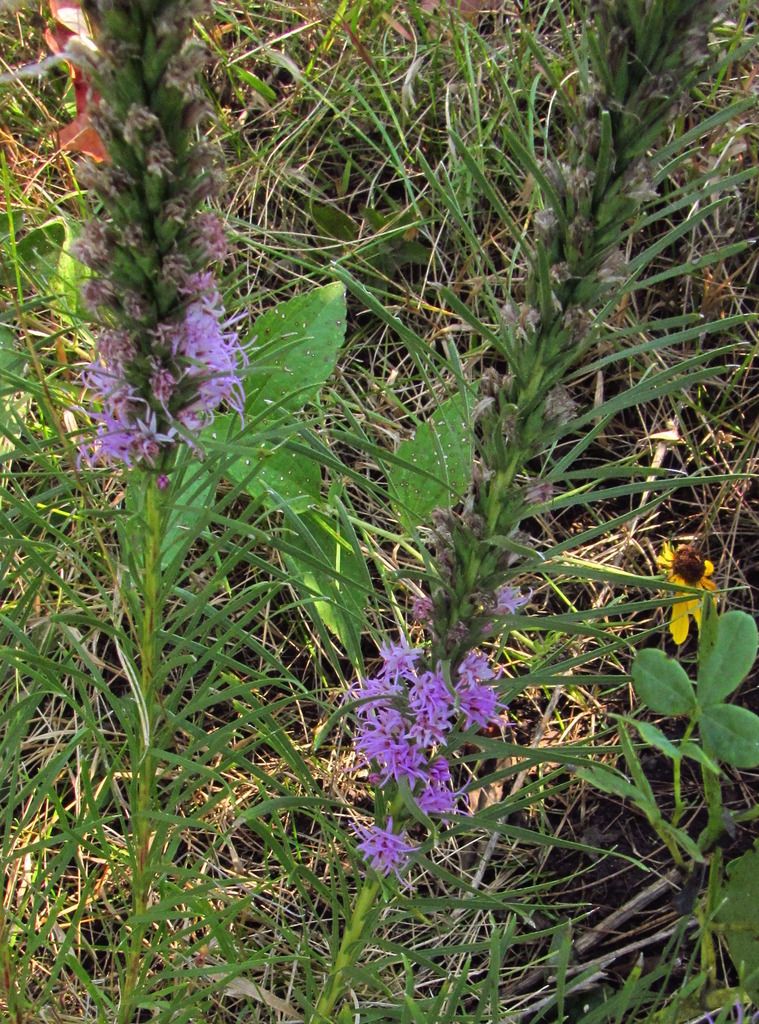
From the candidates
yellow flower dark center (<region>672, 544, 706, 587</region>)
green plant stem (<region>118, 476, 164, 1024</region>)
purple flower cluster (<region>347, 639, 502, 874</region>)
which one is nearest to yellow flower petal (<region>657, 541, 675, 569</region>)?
yellow flower dark center (<region>672, 544, 706, 587</region>)

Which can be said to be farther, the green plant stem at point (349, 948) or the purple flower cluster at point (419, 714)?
the green plant stem at point (349, 948)

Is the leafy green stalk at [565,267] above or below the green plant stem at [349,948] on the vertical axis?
above

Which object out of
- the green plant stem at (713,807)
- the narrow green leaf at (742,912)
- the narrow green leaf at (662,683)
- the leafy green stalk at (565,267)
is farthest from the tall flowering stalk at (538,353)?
the narrow green leaf at (742,912)

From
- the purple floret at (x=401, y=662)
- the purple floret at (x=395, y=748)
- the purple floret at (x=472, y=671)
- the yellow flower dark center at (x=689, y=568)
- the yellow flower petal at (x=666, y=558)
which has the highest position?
the purple floret at (x=472, y=671)

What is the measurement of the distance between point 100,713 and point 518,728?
3.22 feet

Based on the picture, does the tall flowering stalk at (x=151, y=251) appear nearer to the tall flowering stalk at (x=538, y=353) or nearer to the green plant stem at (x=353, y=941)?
the tall flowering stalk at (x=538, y=353)

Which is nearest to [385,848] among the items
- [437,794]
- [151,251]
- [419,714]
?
[437,794]

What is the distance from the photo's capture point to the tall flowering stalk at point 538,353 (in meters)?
0.87

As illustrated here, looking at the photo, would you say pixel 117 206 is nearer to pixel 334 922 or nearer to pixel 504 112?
pixel 334 922

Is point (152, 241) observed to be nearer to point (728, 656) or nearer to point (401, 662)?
point (401, 662)

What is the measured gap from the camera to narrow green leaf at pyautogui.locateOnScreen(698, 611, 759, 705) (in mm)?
1301

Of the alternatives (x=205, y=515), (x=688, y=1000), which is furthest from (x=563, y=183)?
(x=688, y=1000)

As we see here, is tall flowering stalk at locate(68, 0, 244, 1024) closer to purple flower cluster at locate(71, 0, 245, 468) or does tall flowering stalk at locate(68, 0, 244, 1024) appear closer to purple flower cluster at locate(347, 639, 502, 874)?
purple flower cluster at locate(71, 0, 245, 468)

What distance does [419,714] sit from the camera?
4.02 feet
